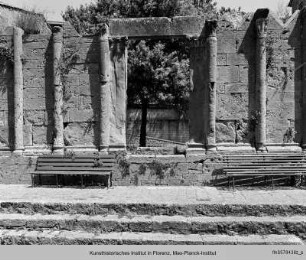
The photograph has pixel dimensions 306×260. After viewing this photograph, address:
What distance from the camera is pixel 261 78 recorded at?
9.16 m

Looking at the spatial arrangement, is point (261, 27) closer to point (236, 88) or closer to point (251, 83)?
point (251, 83)

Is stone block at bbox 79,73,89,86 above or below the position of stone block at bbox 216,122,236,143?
above

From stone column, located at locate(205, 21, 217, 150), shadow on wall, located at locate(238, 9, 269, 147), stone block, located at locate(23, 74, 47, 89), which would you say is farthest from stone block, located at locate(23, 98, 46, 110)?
shadow on wall, located at locate(238, 9, 269, 147)

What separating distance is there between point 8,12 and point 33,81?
12.6m

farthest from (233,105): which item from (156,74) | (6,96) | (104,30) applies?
(156,74)

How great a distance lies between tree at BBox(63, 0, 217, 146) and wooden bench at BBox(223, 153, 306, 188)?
885 centimetres

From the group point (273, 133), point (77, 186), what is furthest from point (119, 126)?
point (273, 133)

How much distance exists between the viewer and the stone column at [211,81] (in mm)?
9250

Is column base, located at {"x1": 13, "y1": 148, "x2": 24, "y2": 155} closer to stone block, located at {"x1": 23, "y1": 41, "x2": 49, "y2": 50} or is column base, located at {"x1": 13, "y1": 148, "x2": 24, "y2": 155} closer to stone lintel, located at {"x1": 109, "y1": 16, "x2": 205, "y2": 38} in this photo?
stone block, located at {"x1": 23, "y1": 41, "x2": 49, "y2": 50}

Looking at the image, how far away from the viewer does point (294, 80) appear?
368 inches

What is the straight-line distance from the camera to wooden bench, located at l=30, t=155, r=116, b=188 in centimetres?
897

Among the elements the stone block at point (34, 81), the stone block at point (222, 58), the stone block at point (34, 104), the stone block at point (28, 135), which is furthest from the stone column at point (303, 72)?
the stone block at point (28, 135)

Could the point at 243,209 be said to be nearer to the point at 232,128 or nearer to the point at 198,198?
the point at 198,198

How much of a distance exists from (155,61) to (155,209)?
12051 millimetres
